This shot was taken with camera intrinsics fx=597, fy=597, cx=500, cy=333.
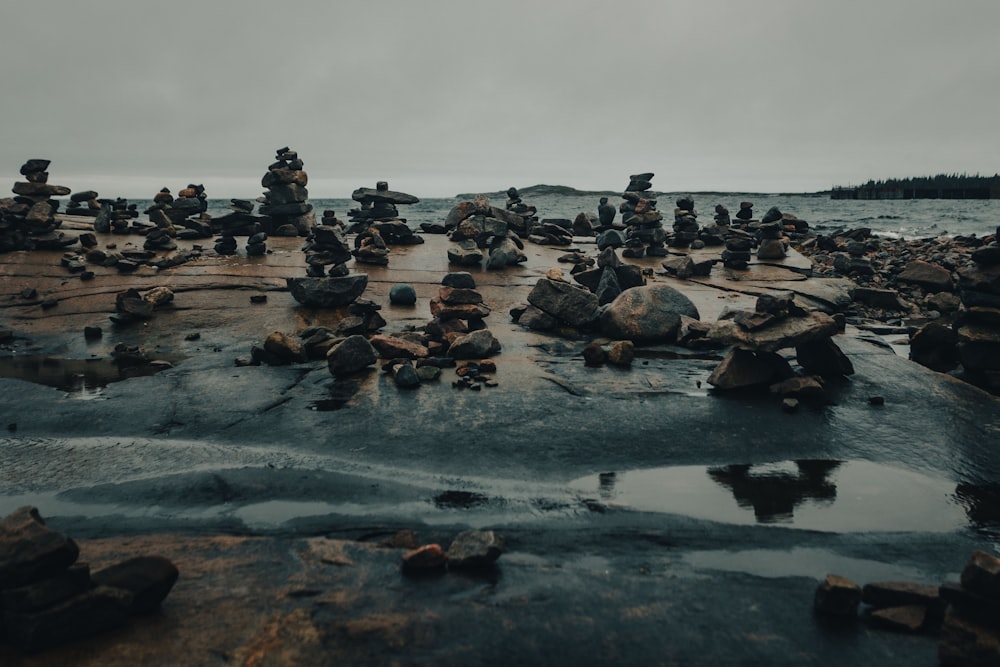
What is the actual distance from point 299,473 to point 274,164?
1794cm

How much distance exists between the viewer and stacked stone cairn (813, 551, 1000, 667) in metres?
3.24

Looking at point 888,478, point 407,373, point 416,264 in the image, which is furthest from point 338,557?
point 416,264

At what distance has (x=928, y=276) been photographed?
49.6ft

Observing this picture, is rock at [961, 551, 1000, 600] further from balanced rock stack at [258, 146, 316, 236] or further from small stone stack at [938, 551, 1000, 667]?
balanced rock stack at [258, 146, 316, 236]

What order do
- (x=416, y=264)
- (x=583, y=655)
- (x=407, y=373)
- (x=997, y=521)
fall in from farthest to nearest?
1. (x=416, y=264)
2. (x=407, y=373)
3. (x=997, y=521)
4. (x=583, y=655)

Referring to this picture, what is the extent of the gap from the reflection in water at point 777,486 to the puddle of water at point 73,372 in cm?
805

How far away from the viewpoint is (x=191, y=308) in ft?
40.8

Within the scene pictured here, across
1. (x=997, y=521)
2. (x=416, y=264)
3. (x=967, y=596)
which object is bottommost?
(x=997, y=521)

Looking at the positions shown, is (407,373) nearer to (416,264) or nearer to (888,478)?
(888,478)

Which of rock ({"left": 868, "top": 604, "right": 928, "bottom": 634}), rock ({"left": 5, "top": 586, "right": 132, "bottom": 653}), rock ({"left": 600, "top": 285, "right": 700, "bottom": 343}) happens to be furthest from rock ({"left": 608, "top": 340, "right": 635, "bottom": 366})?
rock ({"left": 5, "top": 586, "right": 132, "bottom": 653})

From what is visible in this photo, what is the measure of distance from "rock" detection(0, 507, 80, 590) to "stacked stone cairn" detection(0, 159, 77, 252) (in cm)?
1796

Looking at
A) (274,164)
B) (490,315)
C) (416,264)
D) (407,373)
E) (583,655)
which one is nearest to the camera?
(583,655)

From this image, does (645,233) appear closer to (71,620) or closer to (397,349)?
(397,349)

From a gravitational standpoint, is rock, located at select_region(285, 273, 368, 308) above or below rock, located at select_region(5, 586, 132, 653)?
above
